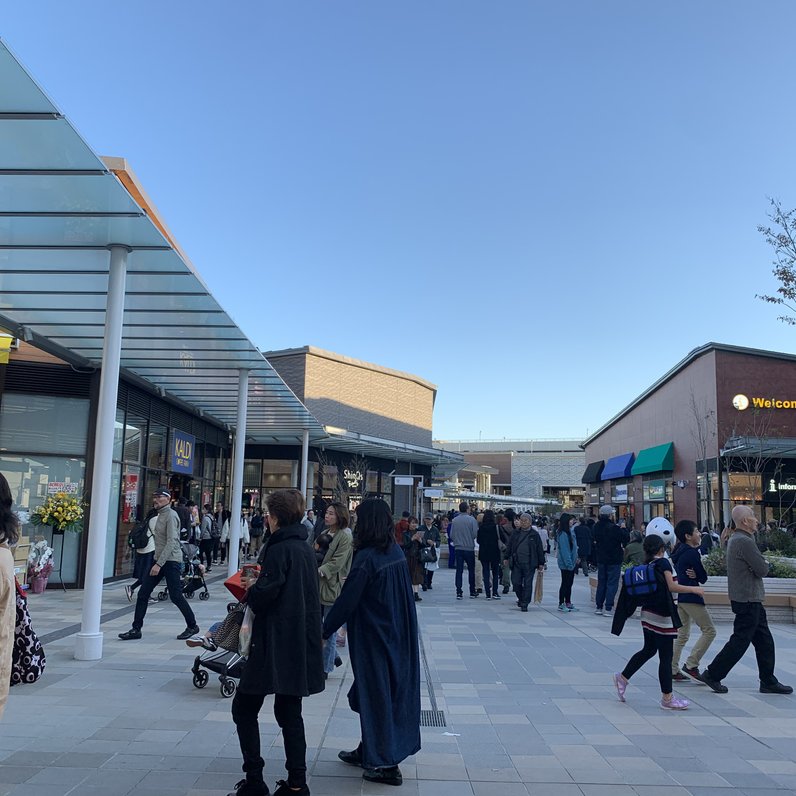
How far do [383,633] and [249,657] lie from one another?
31.9 inches

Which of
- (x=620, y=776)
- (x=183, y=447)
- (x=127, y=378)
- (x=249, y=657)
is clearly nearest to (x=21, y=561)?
(x=127, y=378)

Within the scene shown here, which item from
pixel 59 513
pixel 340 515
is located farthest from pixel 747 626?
pixel 59 513

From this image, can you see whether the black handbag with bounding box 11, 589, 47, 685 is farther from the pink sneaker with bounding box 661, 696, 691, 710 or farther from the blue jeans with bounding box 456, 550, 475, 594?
the blue jeans with bounding box 456, 550, 475, 594

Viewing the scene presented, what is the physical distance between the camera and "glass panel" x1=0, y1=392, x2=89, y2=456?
553 inches

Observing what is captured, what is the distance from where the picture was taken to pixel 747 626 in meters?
7.17

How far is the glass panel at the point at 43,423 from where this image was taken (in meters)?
14.1

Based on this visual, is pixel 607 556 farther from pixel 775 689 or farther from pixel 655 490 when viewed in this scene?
pixel 655 490

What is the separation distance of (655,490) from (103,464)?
3523cm

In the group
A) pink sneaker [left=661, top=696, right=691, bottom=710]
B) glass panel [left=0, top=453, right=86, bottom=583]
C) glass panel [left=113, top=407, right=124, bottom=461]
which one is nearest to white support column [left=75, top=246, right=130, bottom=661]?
pink sneaker [left=661, top=696, right=691, bottom=710]

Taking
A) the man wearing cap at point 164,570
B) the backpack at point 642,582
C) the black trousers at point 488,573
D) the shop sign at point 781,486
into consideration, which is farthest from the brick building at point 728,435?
the man wearing cap at point 164,570

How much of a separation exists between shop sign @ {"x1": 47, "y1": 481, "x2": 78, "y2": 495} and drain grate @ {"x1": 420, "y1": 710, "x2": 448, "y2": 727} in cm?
1027

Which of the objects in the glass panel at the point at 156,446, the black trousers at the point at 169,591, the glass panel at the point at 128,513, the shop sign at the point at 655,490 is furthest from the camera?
the shop sign at the point at 655,490

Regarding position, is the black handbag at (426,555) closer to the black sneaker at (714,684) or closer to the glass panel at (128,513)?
the glass panel at (128,513)

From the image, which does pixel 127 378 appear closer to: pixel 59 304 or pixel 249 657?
pixel 59 304
